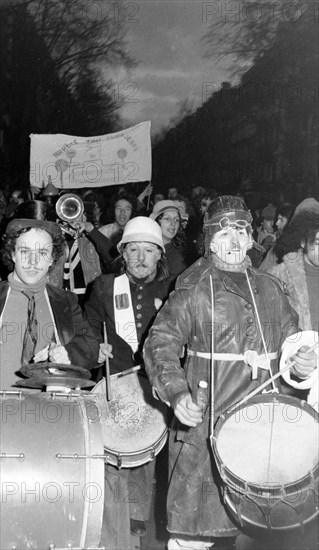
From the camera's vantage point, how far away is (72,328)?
17.9 feet

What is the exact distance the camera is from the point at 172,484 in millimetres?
4961

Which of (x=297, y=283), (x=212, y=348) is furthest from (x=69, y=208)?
(x=212, y=348)

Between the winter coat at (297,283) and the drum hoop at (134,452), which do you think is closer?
the drum hoop at (134,452)

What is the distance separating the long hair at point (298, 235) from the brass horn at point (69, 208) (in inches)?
90.7

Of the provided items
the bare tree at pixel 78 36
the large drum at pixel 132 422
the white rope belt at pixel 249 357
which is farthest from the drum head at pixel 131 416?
the bare tree at pixel 78 36

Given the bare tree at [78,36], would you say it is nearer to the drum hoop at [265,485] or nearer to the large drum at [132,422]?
the large drum at [132,422]

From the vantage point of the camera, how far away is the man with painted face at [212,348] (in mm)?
4848

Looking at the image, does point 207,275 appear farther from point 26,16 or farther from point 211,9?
point 26,16

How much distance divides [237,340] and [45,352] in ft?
3.91

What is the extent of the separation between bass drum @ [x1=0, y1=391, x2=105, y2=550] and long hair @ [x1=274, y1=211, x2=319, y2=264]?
2.85m

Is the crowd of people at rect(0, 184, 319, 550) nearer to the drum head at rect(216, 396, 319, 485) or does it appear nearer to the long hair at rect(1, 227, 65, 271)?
the long hair at rect(1, 227, 65, 271)

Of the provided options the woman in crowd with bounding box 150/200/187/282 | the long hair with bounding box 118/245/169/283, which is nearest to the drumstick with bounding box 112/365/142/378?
the long hair with bounding box 118/245/169/283

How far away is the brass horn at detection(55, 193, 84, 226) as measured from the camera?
8133 millimetres

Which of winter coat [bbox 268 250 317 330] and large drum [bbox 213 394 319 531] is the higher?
winter coat [bbox 268 250 317 330]
